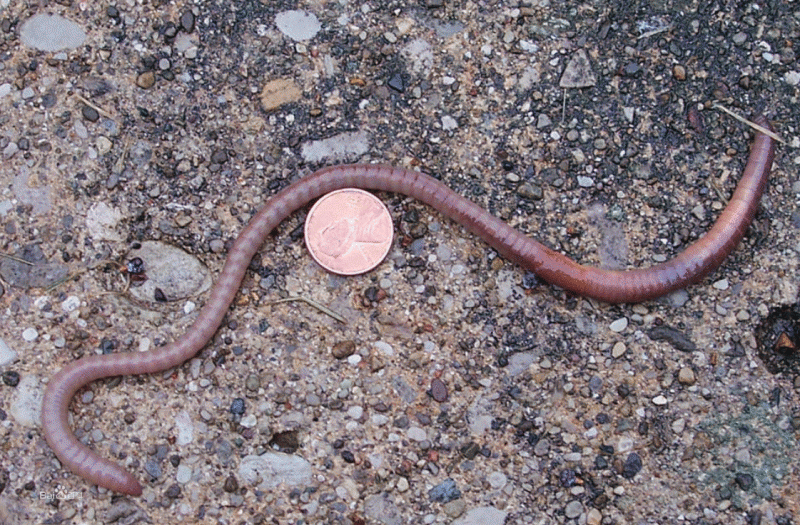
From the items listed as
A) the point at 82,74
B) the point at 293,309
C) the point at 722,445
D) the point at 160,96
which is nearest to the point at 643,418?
the point at 722,445

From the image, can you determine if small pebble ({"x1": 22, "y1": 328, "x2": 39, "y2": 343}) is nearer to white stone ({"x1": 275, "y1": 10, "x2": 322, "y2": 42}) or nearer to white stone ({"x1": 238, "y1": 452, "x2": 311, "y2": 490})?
white stone ({"x1": 238, "y1": 452, "x2": 311, "y2": 490})

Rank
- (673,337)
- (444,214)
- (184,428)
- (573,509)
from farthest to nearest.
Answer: (444,214) < (673,337) < (184,428) < (573,509)

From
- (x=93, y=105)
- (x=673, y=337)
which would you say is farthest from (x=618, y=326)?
(x=93, y=105)

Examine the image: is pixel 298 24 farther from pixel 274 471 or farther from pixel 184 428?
pixel 274 471

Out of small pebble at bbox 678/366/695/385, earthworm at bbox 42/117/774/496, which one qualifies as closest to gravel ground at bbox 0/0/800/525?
small pebble at bbox 678/366/695/385

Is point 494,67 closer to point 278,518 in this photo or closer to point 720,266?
point 720,266
